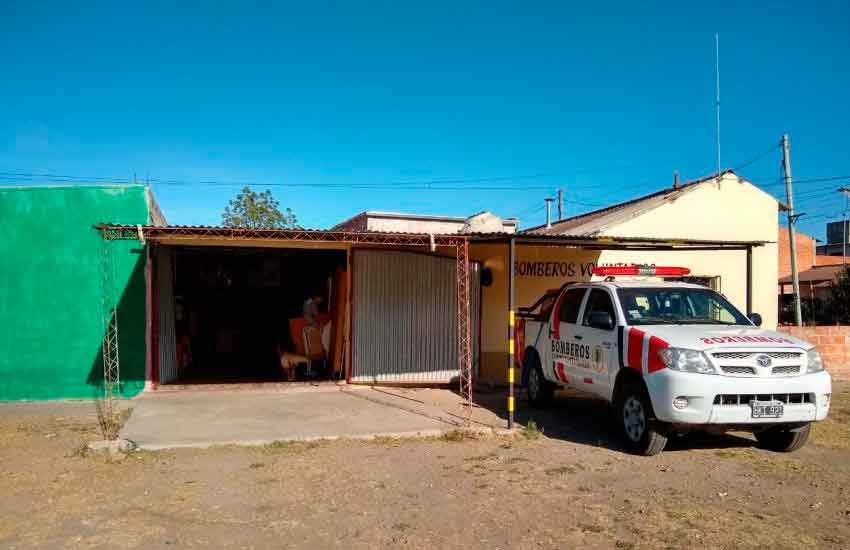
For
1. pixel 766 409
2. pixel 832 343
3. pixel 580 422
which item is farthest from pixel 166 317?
pixel 832 343

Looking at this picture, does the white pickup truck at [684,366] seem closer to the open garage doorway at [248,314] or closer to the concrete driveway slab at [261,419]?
the concrete driveway slab at [261,419]

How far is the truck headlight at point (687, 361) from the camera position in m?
6.75

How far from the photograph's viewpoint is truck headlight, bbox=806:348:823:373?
6.96 metres

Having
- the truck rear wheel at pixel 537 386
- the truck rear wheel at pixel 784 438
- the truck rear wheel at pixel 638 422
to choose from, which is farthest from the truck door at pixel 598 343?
the truck rear wheel at pixel 784 438

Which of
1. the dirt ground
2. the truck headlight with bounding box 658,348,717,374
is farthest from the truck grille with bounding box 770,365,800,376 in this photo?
the dirt ground

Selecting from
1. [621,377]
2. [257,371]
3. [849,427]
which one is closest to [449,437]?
[621,377]

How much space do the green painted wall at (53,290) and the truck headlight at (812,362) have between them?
10071mm

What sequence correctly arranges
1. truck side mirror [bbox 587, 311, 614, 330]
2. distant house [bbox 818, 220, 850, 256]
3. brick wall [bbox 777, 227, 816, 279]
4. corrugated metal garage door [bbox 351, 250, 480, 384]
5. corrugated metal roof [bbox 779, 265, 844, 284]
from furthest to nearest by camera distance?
distant house [bbox 818, 220, 850, 256], brick wall [bbox 777, 227, 816, 279], corrugated metal roof [bbox 779, 265, 844, 284], corrugated metal garage door [bbox 351, 250, 480, 384], truck side mirror [bbox 587, 311, 614, 330]

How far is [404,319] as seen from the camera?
41.7 feet

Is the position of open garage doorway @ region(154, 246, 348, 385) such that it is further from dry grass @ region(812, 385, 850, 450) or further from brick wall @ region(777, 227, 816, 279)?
brick wall @ region(777, 227, 816, 279)

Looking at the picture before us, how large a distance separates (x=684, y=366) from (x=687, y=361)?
0.06m

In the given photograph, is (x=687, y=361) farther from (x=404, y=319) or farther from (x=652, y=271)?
(x=404, y=319)

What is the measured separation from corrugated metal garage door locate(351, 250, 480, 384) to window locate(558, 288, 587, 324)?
372 centimetres

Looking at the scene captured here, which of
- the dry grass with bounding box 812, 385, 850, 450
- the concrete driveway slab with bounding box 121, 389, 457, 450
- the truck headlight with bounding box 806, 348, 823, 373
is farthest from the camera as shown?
the concrete driveway slab with bounding box 121, 389, 457, 450
